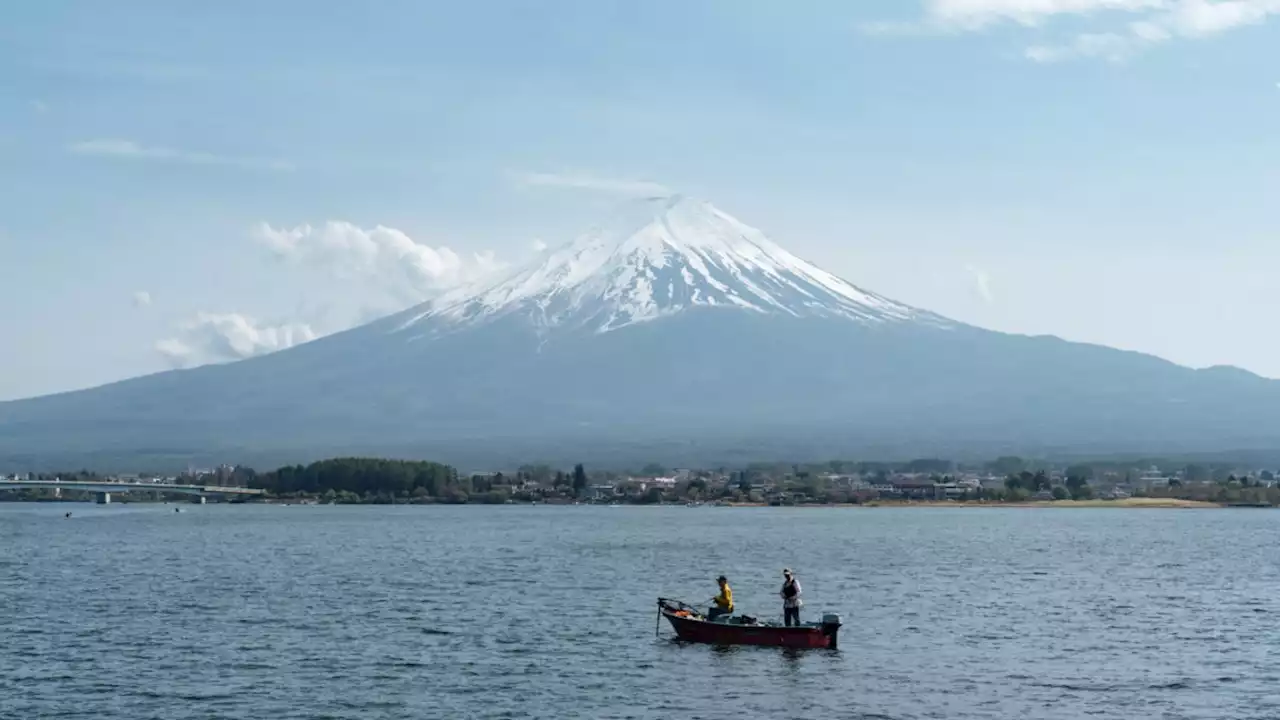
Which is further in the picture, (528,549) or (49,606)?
(528,549)

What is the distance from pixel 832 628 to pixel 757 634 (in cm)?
191

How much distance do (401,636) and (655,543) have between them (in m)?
43.9

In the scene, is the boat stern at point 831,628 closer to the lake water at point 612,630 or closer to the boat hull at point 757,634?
the boat hull at point 757,634

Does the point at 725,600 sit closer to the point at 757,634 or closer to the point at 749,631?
the point at 749,631

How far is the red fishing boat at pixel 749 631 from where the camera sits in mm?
41000

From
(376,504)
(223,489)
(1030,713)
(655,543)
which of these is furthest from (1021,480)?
(1030,713)

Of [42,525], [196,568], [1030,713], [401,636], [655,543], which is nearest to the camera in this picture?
[1030,713]

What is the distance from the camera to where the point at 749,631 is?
4209cm

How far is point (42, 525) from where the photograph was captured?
115125 mm

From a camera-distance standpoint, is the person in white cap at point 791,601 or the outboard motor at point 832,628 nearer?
the outboard motor at point 832,628

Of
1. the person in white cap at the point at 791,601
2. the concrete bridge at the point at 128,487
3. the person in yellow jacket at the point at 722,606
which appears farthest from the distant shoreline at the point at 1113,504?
the person in white cap at the point at 791,601

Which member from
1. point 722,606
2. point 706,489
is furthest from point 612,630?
point 706,489

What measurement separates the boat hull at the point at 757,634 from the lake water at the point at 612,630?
Answer: 50cm

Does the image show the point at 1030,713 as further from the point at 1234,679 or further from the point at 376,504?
the point at 376,504
